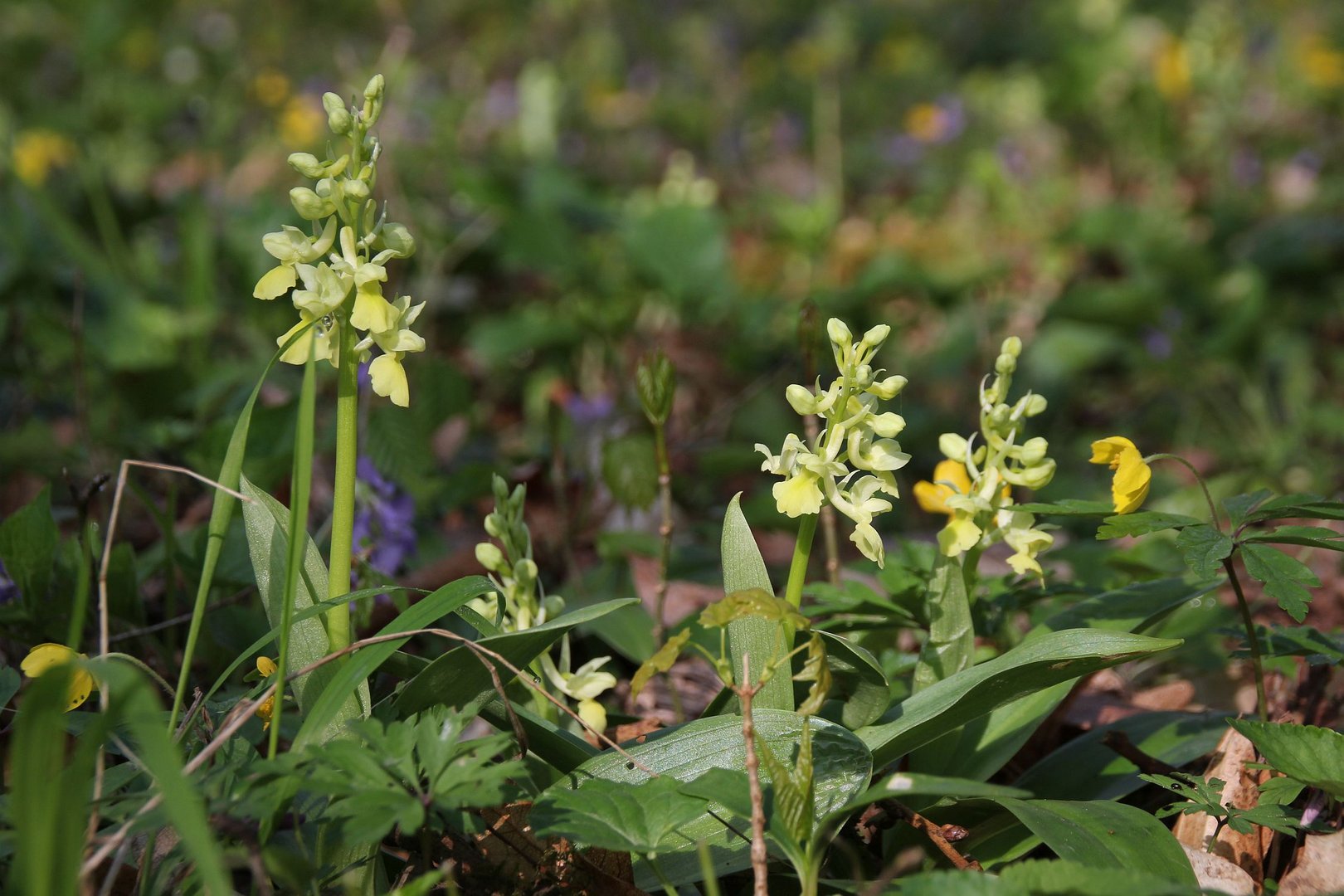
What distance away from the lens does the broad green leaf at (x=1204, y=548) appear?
112 cm

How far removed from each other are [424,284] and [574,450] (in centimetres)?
113

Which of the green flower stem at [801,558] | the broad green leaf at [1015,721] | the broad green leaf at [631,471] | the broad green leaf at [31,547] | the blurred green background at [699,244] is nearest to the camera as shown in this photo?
the green flower stem at [801,558]

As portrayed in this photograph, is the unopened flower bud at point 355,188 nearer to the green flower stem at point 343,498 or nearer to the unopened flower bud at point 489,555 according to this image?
the green flower stem at point 343,498

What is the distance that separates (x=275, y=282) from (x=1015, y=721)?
948 millimetres

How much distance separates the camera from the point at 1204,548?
3.82 ft

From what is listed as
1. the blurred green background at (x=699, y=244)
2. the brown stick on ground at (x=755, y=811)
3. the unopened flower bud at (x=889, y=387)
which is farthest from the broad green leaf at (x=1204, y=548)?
the blurred green background at (x=699, y=244)

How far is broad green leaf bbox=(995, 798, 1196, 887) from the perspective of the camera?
107cm

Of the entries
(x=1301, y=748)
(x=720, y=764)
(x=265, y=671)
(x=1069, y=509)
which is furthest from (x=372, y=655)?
(x=1301, y=748)

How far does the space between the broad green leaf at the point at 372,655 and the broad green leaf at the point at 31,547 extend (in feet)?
1.96

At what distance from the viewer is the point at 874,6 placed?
857cm

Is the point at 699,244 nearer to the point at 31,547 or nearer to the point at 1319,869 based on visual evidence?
the point at 31,547

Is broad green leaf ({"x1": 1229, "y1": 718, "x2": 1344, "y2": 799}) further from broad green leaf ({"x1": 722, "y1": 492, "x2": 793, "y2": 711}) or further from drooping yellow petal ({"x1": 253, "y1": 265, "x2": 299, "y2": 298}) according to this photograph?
drooping yellow petal ({"x1": 253, "y1": 265, "x2": 299, "y2": 298})

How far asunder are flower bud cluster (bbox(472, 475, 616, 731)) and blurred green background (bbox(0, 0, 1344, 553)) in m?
0.63

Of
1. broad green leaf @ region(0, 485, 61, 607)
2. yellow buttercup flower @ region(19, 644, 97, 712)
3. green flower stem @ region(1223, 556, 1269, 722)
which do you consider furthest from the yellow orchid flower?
broad green leaf @ region(0, 485, 61, 607)
